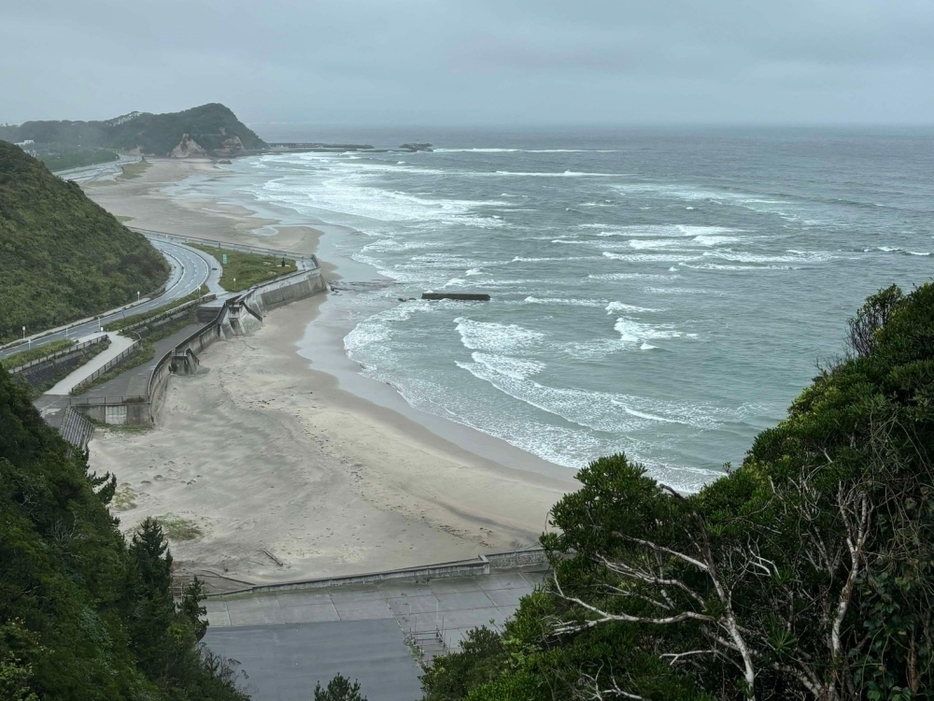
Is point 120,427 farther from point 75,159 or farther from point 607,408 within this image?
point 75,159

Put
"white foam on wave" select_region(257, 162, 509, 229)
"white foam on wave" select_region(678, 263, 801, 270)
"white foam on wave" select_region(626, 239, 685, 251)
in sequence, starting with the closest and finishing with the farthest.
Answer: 1. "white foam on wave" select_region(678, 263, 801, 270)
2. "white foam on wave" select_region(626, 239, 685, 251)
3. "white foam on wave" select_region(257, 162, 509, 229)

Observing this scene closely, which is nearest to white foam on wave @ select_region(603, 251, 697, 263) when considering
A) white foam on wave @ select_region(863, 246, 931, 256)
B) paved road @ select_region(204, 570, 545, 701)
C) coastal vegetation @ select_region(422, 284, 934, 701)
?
white foam on wave @ select_region(863, 246, 931, 256)

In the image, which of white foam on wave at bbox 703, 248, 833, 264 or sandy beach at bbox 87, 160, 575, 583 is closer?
sandy beach at bbox 87, 160, 575, 583

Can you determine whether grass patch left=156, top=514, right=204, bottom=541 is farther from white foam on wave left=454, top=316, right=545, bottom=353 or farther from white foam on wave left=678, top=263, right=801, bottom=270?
white foam on wave left=678, top=263, right=801, bottom=270

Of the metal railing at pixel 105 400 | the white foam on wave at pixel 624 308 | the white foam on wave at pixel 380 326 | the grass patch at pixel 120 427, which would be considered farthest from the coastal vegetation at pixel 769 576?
the white foam on wave at pixel 624 308

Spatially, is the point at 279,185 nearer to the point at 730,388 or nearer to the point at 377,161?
the point at 377,161

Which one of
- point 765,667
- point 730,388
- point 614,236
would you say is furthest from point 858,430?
point 614,236

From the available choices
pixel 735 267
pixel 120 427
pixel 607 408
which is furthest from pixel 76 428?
pixel 735 267
